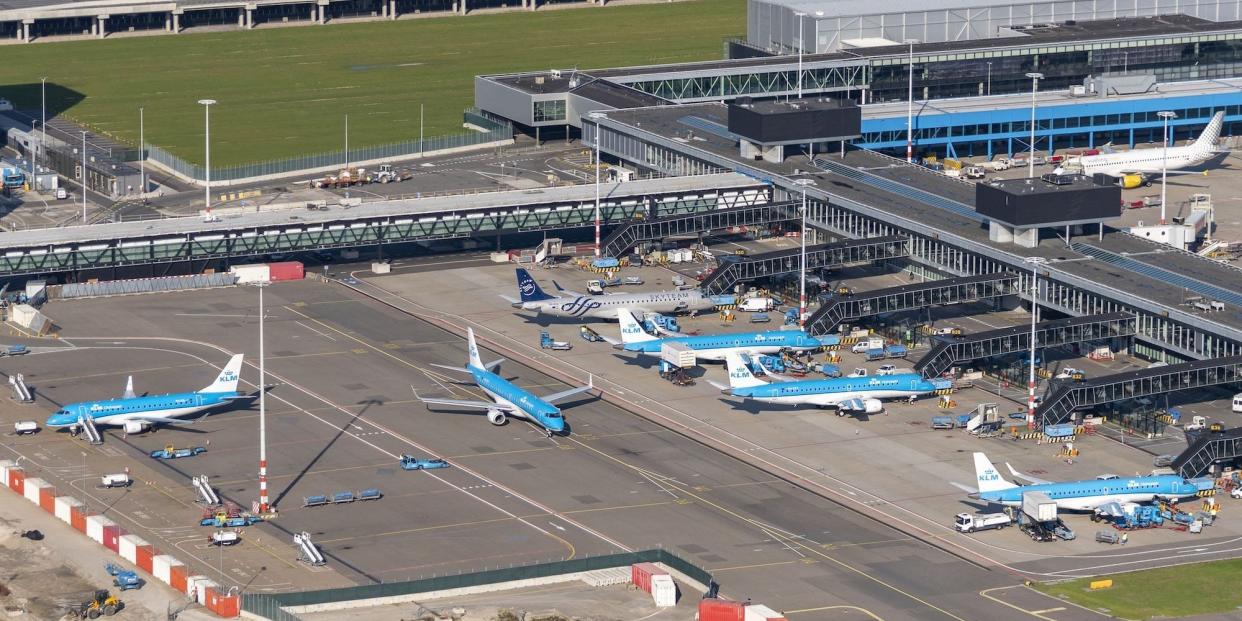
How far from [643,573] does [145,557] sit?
31573 millimetres

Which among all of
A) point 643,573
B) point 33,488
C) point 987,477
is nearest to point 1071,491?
point 987,477

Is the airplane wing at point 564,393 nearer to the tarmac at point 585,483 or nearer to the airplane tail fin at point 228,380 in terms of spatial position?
the tarmac at point 585,483

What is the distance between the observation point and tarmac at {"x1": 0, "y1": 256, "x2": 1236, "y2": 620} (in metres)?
149

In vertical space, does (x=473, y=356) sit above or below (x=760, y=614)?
above

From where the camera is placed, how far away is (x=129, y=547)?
485 ft

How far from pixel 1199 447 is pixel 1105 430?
13.9 meters

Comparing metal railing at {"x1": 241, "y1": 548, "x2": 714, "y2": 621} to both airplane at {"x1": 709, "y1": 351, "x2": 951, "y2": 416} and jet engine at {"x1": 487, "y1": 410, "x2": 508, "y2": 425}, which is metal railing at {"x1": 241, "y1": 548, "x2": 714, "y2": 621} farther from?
airplane at {"x1": 709, "y1": 351, "x2": 951, "y2": 416}

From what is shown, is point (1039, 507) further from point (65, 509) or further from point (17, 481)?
point (17, 481)

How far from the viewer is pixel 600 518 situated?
159000 mm

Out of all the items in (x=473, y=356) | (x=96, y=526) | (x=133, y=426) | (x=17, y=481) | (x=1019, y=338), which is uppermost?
(x=1019, y=338)

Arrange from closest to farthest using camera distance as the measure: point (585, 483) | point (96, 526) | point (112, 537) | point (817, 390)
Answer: point (112, 537) → point (96, 526) → point (585, 483) → point (817, 390)

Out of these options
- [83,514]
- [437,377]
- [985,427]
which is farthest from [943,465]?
[83,514]

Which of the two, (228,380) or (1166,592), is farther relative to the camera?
(228,380)

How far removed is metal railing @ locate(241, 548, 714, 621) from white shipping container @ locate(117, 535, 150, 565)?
9.65m
